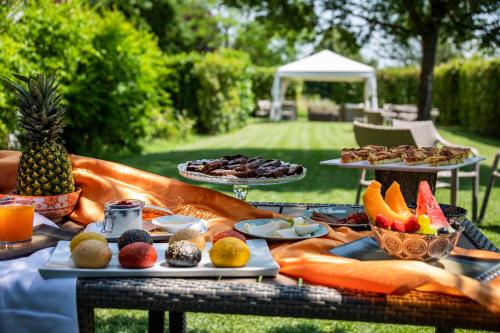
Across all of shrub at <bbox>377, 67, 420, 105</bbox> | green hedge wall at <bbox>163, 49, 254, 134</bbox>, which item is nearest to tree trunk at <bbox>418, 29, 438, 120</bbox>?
green hedge wall at <bbox>163, 49, 254, 134</bbox>

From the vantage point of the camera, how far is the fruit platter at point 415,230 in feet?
5.59

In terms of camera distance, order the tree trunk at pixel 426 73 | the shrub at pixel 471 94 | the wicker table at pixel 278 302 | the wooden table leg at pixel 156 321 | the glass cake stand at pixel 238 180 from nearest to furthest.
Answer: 1. the wicker table at pixel 278 302
2. the glass cake stand at pixel 238 180
3. the wooden table leg at pixel 156 321
4. the tree trunk at pixel 426 73
5. the shrub at pixel 471 94

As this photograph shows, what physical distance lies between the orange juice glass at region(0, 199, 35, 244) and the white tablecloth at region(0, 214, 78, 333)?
37 centimetres

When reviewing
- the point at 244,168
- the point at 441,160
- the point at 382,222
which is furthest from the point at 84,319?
the point at 441,160

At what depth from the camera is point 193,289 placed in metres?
1.55

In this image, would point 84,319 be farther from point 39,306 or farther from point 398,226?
point 398,226

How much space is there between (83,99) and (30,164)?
7201 mm

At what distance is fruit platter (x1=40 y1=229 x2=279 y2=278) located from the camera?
5.32ft

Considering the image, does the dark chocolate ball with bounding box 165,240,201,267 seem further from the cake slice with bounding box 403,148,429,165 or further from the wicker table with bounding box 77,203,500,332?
the cake slice with bounding box 403,148,429,165

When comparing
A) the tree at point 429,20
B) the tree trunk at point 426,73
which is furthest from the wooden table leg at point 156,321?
the tree trunk at point 426,73

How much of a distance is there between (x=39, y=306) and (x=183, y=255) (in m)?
0.41

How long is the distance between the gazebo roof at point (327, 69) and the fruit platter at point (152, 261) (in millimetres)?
17059

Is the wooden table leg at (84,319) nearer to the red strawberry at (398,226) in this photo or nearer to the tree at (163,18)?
the red strawberry at (398,226)

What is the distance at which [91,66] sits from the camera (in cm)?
943
